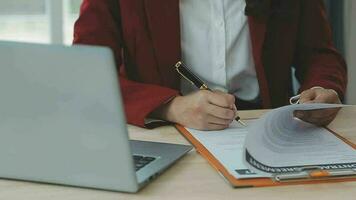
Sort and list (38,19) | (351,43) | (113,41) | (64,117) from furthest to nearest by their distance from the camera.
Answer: (38,19) → (351,43) → (113,41) → (64,117)

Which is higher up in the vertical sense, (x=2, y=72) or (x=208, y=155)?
(x=2, y=72)

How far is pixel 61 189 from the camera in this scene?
0.74 m

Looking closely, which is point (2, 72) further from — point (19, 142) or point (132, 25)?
point (132, 25)

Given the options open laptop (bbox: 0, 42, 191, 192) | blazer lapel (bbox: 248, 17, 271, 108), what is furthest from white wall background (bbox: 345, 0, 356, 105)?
open laptop (bbox: 0, 42, 191, 192)

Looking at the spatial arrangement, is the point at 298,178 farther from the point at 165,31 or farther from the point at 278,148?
the point at 165,31

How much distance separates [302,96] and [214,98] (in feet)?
0.76

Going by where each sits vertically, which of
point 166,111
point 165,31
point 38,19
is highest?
point 165,31

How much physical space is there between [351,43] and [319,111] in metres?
1.51

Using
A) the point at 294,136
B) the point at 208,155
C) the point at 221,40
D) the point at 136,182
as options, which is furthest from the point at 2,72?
the point at 221,40

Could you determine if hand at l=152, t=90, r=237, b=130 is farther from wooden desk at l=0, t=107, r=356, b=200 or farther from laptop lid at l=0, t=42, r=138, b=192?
laptop lid at l=0, t=42, r=138, b=192

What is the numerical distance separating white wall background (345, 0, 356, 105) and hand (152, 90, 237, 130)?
4.86ft

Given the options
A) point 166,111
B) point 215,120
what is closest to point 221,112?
point 215,120

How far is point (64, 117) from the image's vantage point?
2.22 ft

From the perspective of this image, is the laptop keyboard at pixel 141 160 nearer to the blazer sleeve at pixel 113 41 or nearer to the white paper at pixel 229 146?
the white paper at pixel 229 146
